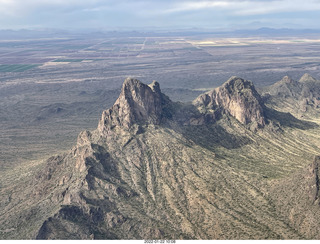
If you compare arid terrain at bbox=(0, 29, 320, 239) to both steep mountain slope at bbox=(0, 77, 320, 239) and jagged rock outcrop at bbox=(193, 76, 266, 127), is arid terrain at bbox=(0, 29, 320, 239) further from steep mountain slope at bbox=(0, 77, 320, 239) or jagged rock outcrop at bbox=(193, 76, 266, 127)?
jagged rock outcrop at bbox=(193, 76, 266, 127)

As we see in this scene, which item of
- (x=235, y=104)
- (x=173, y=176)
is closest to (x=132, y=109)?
(x=173, y=176)

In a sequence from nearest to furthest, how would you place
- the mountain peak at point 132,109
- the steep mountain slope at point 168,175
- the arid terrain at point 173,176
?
the arid terrain at point 173,176 → the steep mountain slope at point 168,175 → the mountain peak at point 132,109

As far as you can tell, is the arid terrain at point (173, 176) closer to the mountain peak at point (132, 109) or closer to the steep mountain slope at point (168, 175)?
the steep mountain slope at point (168, 175)

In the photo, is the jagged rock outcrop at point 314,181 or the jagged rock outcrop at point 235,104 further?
the jagged rock outcrop at point 235,104

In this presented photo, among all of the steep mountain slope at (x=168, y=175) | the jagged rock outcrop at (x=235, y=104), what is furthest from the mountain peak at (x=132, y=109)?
the jagged rock outcrop at (x=235, y=104)

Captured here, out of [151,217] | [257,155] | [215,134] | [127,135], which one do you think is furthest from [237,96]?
[151,217]

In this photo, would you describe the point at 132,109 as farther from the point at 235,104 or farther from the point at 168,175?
the point at 235,104

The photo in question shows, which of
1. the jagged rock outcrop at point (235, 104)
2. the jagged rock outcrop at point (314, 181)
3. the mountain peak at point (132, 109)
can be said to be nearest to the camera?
the jagged rock outcrop at point (314, 181)
